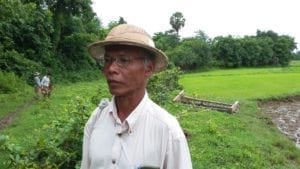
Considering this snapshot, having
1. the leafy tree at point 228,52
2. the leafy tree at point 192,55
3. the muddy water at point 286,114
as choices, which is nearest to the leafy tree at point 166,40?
the leafy tree at point 192,55

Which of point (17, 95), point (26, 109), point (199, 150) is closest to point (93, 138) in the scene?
point (199, 150)

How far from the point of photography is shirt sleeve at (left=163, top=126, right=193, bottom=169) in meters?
2.26

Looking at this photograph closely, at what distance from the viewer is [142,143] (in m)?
2.27

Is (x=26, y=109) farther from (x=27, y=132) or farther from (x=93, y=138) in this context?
(x=93, y=138)

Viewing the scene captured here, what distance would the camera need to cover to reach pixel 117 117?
7.89 ft

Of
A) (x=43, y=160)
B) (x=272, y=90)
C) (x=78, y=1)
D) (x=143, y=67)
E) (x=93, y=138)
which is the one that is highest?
(x=78, y=1)

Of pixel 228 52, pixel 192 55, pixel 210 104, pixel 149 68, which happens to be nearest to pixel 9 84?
pixel 210 104

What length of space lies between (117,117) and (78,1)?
29.3 metres

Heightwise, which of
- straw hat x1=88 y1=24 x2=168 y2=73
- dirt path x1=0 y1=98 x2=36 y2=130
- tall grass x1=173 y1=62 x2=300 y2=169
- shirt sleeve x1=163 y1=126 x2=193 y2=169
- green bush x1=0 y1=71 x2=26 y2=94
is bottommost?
tall grass x1=173 y1=62 x2=300 y2=169

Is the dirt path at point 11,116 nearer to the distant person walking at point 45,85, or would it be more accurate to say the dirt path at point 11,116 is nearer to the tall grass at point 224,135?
the tall grass at point 224,135

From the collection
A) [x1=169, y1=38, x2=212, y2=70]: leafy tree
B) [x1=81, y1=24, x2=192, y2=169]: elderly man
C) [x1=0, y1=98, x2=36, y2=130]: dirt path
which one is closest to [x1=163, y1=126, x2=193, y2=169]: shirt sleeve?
[x1=81, y1=24, x2=192, y2=169]: elderly man

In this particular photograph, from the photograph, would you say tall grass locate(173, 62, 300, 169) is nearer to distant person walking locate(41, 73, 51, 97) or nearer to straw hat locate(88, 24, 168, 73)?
distant person walking locate(41, 73, 51, 97)

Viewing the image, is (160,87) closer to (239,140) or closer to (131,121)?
(239,140)

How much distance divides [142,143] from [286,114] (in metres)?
18.8
